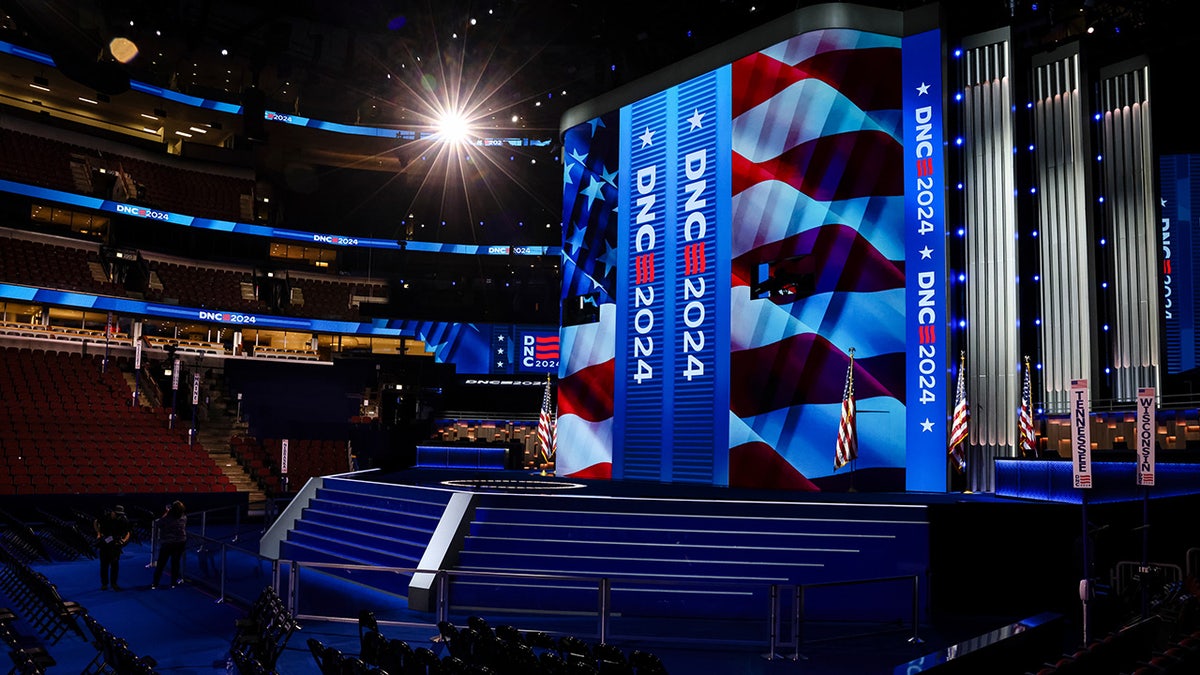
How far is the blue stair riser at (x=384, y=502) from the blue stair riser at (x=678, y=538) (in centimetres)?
170

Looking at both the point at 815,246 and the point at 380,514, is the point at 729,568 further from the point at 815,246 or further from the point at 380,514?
the point at 815,246

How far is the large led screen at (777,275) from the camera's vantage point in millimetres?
17797

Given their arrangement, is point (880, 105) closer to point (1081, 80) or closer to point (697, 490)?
point (1081, 80)

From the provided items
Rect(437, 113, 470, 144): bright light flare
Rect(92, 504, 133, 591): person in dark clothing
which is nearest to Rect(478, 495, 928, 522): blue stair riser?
Rect(92, 504, 133, 591): person in dark clothing

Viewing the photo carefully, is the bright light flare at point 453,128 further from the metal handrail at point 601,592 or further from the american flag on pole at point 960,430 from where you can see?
the metal handrail at point 601,592

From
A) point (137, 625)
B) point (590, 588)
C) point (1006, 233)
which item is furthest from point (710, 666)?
point (1006, 233)

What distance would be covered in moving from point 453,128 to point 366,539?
83.9 ft

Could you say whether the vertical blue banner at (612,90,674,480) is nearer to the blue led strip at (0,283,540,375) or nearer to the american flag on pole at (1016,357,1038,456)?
the american flag on pole at (1016,357,1038,456)

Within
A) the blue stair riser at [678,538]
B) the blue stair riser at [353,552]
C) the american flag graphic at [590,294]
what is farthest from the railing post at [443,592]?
the american flag graphic at [590,294]

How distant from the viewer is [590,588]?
12914mm

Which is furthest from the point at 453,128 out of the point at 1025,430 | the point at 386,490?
the point at 1025,430

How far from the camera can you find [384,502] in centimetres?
1736

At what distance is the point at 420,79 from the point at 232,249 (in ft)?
40.3

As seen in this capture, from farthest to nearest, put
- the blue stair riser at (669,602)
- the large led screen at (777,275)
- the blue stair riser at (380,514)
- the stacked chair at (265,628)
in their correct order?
the large led screen at (777,275) → the blue stair riser at (380,514) → the blue stair riser at (669,602) → the stacked chair at (265,628)
